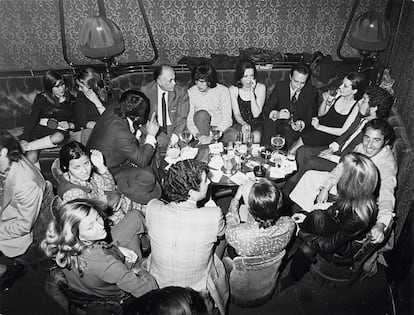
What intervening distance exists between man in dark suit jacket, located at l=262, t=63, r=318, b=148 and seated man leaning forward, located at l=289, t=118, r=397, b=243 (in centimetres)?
81

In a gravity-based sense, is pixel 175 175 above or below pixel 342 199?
above

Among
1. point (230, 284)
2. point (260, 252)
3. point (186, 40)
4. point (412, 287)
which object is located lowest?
point (412, 287)

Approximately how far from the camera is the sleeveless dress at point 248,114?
412 cm

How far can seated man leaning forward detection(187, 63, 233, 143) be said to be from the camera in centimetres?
396

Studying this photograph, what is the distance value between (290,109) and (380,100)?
1082mm

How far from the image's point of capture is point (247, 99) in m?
4.10

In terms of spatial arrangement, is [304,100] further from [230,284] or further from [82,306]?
[82,306]

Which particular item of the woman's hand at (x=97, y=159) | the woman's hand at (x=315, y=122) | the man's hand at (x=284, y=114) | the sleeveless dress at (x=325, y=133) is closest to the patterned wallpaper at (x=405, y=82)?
the sleeveless dress at (x=325, y=133)

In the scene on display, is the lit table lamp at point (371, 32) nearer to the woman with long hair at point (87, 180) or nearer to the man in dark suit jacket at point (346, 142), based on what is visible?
the man in dark suit jacket at point (346, 142)

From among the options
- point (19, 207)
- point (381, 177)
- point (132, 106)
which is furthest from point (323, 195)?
point (19, 207)

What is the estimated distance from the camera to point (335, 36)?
5152 millimetres

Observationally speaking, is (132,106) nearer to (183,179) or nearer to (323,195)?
(183,179)

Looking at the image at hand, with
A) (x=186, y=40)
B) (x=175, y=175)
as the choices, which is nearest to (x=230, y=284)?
(x=175, y=175)

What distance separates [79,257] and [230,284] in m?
1.04
